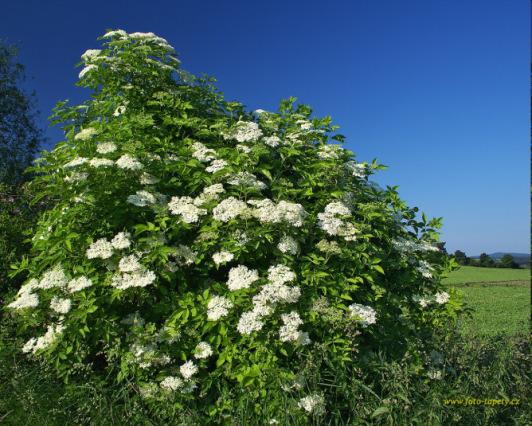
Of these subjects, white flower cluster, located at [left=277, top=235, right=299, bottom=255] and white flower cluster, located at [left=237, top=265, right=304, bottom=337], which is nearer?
white flower cluster, located at [left=237, top=265, right=304, bottom=337]

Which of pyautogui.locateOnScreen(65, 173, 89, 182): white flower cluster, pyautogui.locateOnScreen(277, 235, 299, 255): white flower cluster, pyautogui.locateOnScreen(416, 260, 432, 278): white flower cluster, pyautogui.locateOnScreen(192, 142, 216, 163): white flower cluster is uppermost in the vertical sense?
pyautogui.locateOnScreen(192, 142, 216, 163): white flower cluster

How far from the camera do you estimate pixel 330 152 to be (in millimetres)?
4766

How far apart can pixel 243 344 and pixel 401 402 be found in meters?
1.24

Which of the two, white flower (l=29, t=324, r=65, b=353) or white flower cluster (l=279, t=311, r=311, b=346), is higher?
white flower (l=29, t=324, r=65, b=353)

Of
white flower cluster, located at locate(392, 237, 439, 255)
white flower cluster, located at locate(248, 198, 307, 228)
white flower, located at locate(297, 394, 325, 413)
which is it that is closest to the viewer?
white flower, located at locate(297, 394, 325, 413)

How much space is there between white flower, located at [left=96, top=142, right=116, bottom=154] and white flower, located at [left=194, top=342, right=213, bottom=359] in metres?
1.79

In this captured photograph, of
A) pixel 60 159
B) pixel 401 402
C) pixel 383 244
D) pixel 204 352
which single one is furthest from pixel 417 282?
pixel 60 159

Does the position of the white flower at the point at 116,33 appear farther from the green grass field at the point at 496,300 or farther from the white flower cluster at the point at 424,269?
the green grass field at the point at 496,300

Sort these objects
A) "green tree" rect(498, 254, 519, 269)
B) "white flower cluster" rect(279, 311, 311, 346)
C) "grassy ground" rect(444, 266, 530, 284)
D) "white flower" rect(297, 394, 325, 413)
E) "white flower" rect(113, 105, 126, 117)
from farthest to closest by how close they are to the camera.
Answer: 1. "green tree" rect(498, 254, 519, 269)
2. "grassy ground" rect(444, 266, 530, 284)
3. "white flower" rect(113, 105, 126, 117)
4. "white flower cluster" rect(279, 311, 311, 346)
5. "white flower" rect(297, 394, 325, 413)

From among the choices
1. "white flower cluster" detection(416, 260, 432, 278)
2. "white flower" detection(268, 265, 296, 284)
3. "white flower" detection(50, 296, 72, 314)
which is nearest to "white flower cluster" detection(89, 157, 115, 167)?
"white flower" detection(50, 296, 72, 314)

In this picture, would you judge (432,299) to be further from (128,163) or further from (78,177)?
(78,177)

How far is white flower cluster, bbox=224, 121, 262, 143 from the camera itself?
4.37 meters

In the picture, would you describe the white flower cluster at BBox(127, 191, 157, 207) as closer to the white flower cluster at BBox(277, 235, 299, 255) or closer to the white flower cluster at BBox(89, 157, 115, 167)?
the white flower cluster at BBox(89, 157, 115, 167)

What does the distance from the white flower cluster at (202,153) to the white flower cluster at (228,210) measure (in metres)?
0.61
